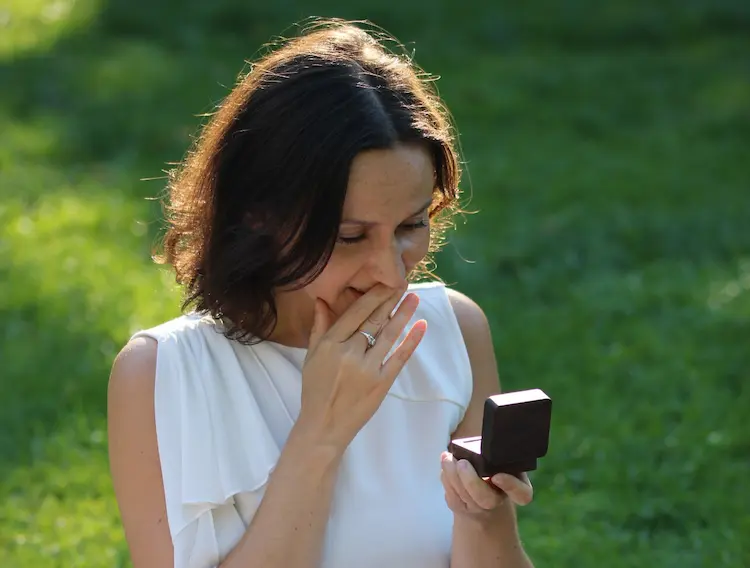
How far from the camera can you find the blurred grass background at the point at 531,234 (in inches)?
150

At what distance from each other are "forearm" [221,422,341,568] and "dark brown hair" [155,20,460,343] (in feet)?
0.96

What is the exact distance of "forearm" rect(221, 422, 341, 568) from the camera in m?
2.18

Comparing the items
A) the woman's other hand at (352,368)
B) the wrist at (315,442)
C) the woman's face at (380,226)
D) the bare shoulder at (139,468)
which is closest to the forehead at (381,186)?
the woman's face at (380,226)

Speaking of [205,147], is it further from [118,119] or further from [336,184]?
[118,119]

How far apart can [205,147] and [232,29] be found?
20.0 ft

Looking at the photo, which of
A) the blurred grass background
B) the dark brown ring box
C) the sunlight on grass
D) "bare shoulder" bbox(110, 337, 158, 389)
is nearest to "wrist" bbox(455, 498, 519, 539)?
the dark brown ring box

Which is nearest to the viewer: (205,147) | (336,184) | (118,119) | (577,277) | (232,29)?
(336,184)

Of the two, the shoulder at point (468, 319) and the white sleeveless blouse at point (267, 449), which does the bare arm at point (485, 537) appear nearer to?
the white sleeveless blouse at point (267, 449)

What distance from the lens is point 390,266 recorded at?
2232 millimetres

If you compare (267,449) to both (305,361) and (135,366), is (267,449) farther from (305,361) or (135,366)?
(135,366)

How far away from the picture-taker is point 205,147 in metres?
2.43

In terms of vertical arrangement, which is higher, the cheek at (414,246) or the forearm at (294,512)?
the cheek at (414,246)

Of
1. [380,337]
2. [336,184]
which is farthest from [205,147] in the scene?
[380,337]

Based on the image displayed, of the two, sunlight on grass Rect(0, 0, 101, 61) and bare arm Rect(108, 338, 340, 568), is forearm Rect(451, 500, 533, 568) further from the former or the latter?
sunlight on grass Rect(0, 0, 101, 61)
